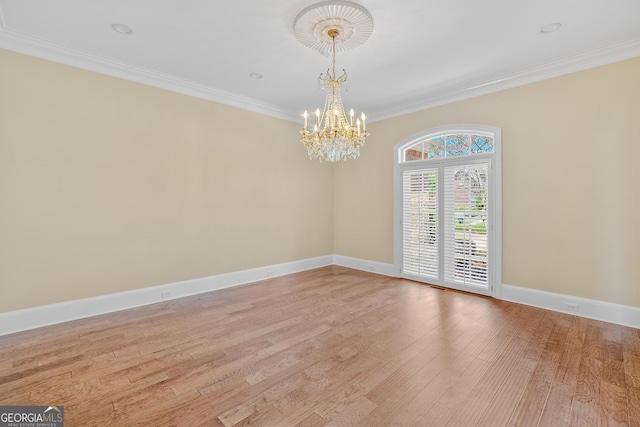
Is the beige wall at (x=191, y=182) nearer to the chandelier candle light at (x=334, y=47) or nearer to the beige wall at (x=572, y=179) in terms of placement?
the beige wall at (x=572, y=179)

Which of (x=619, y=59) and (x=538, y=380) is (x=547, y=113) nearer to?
(x=619, y=59)

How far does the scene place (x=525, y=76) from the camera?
3.84 meters

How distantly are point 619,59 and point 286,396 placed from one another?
5.04 metres

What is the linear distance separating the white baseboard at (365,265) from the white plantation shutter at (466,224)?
3.57 ft

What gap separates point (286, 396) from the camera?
206 cm

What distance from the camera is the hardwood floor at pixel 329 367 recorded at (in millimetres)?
1900

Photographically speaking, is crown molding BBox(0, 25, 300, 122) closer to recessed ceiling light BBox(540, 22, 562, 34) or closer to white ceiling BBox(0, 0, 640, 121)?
white ceiling BBox(0, 0, 640, 121)

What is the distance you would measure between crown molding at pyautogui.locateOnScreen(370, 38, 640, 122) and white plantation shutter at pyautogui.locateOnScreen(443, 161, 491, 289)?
1124 mm

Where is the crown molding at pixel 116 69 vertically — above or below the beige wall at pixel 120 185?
above

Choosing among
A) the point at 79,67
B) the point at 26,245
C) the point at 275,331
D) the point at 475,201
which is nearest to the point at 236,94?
the point at 79,67

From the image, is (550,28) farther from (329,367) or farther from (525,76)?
(329,367)

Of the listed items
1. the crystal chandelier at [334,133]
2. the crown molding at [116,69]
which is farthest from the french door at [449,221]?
the crown molding at [116,69]

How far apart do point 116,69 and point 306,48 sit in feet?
8.32

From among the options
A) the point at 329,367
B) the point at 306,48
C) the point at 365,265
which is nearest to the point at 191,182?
the point at 306,48
